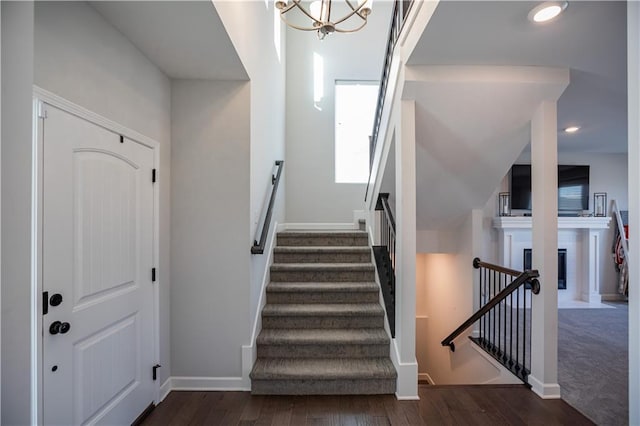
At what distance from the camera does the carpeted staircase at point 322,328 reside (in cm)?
238

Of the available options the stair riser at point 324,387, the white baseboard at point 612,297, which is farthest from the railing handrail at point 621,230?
the stair riser at point 324,387

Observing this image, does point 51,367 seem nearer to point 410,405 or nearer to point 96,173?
point 96,173

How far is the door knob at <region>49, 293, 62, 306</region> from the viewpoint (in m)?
1.46

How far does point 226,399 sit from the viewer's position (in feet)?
7.65

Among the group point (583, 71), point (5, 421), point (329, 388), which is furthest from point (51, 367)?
point (583, 71)

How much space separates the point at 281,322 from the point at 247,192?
1.29 metres

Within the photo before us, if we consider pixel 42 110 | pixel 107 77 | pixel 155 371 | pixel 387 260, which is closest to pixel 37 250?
pixel 42 110

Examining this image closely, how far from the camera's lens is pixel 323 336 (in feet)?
8.76

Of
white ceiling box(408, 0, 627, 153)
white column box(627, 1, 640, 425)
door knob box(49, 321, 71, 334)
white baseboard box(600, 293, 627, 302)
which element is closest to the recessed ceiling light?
white ceiling box(408, 0, 627, 153)

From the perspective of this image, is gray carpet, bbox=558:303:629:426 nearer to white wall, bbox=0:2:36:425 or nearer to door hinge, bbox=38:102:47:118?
white wall, bbox=0:2:36:425

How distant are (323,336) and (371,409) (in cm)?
68

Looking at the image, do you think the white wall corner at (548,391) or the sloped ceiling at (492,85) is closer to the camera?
the sloped ceiling at (492,85)

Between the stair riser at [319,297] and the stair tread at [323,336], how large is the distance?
1.01 ft

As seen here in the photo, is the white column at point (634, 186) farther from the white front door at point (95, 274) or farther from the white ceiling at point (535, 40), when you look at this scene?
the white front door at point (95, 274)
